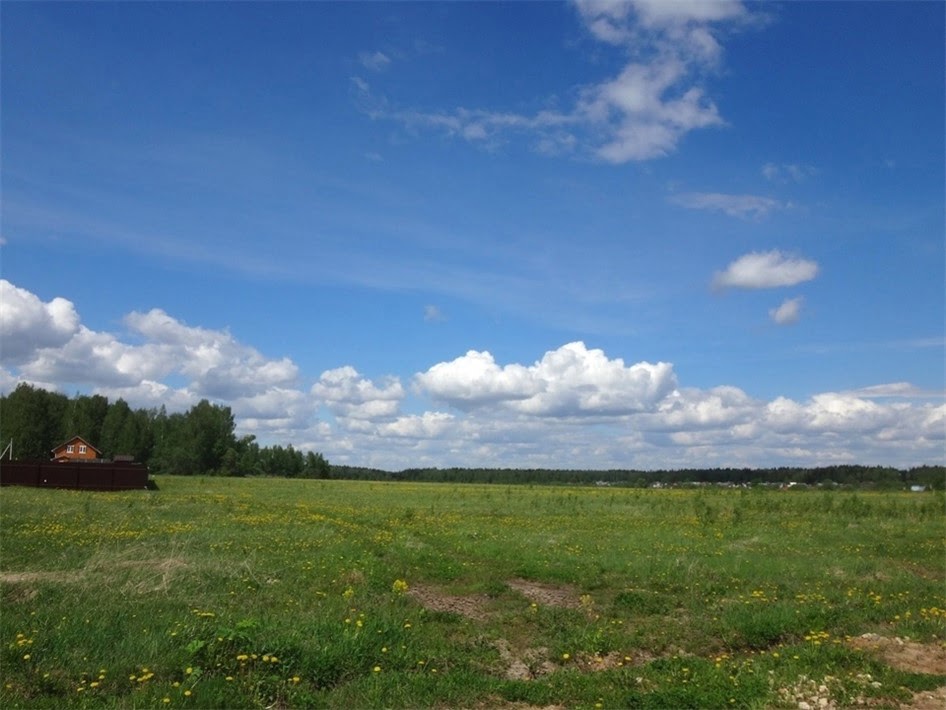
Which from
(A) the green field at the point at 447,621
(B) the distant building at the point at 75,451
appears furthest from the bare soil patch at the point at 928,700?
(B) the distant building at the point at 75,451

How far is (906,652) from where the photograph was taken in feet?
33.7

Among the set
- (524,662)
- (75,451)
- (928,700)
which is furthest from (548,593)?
(75,451)

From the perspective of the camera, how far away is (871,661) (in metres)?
9.48

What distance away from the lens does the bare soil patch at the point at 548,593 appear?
42.7ft

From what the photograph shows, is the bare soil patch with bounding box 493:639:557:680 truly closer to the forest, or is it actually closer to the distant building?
the distant building

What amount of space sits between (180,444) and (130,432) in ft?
25.8

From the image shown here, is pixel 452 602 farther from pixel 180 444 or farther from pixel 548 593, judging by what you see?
→ pixel 180 444

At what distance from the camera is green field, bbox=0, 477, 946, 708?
320 inches

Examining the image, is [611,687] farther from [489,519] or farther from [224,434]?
[224,434]

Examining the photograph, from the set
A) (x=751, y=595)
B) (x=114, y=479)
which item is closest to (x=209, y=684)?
(x=751, y=595)

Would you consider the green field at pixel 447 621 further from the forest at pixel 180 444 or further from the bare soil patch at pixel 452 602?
the forest at pixel 180 444

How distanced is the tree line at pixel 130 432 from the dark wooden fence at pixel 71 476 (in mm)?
60941

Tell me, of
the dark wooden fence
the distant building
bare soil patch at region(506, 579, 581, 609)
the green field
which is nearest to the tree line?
the distant building

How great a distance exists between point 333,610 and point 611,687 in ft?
14.4
